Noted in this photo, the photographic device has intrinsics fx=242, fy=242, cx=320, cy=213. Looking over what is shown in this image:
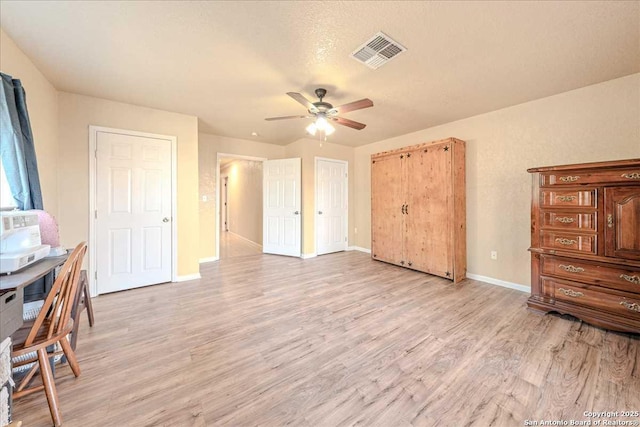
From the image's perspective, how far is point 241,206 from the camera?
24.4ft

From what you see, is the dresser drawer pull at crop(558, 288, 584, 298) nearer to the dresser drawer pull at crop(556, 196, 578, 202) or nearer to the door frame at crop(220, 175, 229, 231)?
the dresser drawer pull at crop(556, 196, 578, 202)

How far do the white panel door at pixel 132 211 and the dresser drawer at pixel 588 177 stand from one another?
4.63m

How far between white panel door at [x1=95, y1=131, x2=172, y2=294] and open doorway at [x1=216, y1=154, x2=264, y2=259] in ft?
4.97

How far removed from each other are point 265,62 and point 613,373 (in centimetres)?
356

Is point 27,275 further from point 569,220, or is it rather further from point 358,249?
point 358,249

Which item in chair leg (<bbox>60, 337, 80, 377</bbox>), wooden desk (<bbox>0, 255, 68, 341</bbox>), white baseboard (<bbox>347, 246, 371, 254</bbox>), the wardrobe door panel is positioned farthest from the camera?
white baseboard (<bbox>347, 246, 371, 254</bbox>)

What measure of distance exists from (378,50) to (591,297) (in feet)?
9.76

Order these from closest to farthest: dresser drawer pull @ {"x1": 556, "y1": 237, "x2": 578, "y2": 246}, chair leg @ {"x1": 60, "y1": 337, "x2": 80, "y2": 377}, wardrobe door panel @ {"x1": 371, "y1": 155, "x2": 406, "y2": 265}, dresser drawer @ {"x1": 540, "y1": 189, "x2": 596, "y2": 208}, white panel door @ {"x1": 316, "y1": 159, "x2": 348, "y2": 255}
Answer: chair leg @ {"x1": 60, "y1": 337, "x2": 80, "y2": 377}
dresser drawer @ {"x1": 540, "y1": 189, "x2": 596, "y2": 208}
dresser drawer pull @ {"x1": 556, "y1": 237, "x2": 578, "y2": 246}
wardrobe door panel @ {"x1": 371, "y1": 155, "x2": 406, "y2": 265}
white panel door @ {"x1": 316, "y1": 159, "x2": 348, "y2": 255}

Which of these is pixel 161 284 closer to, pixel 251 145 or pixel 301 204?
pixel 301 204

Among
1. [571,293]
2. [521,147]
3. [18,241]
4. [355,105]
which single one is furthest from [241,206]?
[571,293]

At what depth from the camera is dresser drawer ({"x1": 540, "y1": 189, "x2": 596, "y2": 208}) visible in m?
2.26

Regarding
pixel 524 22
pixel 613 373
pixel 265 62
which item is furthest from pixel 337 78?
pixel 613 373

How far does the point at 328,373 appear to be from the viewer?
65.6 inches

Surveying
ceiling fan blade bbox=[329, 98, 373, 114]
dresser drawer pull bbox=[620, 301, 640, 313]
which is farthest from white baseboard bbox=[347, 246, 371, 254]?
dresser drawer pull bbox=[620, 301, 640, 313]
